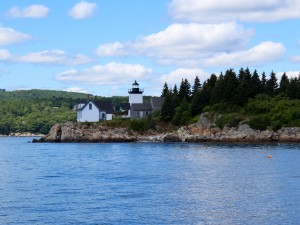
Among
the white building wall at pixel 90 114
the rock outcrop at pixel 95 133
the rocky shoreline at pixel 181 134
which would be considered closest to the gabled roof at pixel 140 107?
the white building wall at pixel 90 114

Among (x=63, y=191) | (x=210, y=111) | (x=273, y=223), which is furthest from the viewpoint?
(x=210, y=111)

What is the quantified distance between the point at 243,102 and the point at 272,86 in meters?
9.72

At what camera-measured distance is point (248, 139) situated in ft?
337

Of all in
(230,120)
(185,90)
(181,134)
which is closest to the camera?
(230,120)

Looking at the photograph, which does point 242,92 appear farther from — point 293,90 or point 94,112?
point 94,112

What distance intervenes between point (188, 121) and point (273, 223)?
3258 inches

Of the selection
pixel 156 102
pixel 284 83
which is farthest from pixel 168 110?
pixel 284 83

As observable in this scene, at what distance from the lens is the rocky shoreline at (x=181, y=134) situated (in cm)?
10156

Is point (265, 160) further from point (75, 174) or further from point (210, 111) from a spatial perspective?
point (210, 111)

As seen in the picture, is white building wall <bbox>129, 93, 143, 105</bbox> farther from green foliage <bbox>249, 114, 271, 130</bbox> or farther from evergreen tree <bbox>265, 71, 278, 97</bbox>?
green foliage <bbox>249, 114, 271, 130</bbox>

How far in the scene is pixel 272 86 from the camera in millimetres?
118938

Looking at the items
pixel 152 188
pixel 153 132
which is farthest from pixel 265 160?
pixel 153 132

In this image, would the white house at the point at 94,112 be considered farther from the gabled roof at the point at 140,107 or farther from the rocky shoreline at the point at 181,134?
the rocky shoreline at the point at 181,134

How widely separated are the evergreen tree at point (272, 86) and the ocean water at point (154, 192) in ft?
170
